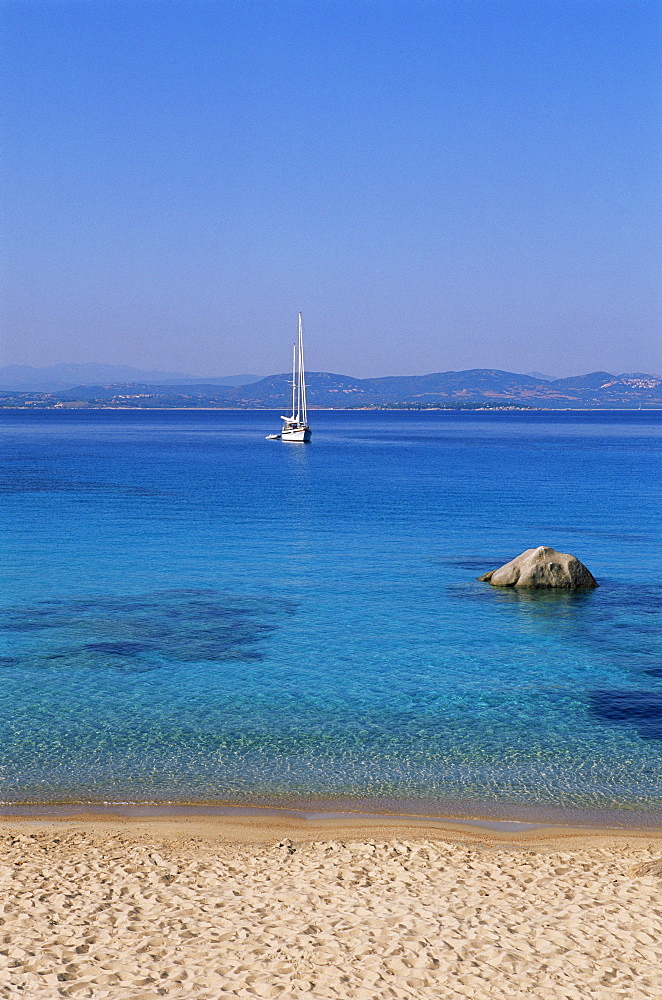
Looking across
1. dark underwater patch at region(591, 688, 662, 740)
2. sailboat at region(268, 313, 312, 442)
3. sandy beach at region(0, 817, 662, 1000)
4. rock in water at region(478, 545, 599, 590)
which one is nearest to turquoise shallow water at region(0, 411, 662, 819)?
dark underwater patch at region(591, 688, 662, 740)

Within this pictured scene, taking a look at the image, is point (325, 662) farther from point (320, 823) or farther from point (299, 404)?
point (299, 404)

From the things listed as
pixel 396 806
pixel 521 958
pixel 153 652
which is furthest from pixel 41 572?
pixel 521 958

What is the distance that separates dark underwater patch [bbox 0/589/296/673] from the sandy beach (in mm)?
8662

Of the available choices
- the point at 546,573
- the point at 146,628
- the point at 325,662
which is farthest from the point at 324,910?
the point at 546,573

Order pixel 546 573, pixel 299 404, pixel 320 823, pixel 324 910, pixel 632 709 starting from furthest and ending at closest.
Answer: pixel 299 404 < pixel 546 573 < pixel 632 709 < pixel 320 823 < pixel 324 910

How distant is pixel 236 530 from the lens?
44.2m

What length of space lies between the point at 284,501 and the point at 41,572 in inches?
1050

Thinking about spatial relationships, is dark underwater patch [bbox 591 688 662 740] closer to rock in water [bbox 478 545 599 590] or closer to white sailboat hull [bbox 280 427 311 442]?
rock in water [bbox 478 545 599 590]

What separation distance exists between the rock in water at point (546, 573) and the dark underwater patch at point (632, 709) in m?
10.1

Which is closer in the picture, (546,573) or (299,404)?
(546,573)

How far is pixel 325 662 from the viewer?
868 inches

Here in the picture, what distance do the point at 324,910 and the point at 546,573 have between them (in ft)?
69.5

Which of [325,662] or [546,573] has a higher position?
[546,573]

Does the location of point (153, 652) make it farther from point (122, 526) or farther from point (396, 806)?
point (122, 526)
